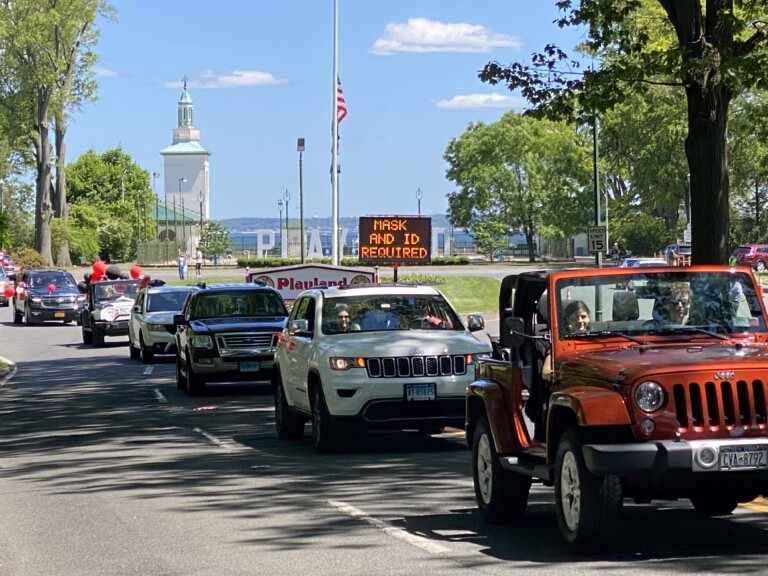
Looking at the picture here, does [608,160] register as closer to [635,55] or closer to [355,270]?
[355,270]

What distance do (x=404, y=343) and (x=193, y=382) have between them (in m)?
8.44

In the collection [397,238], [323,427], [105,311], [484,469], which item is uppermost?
[397,238]

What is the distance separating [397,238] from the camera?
3772 centimetres

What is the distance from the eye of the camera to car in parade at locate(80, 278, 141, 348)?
38.5m

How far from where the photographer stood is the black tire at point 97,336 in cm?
3834

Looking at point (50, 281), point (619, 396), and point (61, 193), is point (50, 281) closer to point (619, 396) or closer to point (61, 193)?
A: point (61, 193)

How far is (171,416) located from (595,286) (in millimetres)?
11565

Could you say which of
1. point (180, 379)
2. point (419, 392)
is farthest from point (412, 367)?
point (180, 379)

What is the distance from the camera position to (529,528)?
33.2 ft

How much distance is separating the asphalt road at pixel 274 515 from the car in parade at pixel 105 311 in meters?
19.0

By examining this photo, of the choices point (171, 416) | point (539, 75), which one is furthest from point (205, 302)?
point (539, 75)

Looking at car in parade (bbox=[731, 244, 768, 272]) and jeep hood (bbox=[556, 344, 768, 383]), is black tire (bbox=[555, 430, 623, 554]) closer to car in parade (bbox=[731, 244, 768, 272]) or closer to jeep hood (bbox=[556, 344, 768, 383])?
jeep hood (bbox=[556, 344, 768, 383])

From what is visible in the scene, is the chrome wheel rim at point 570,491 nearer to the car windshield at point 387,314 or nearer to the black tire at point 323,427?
the black tire at point 323,427

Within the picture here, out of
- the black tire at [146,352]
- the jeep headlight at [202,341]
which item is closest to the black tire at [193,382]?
the jeep headlight at [202,341]
